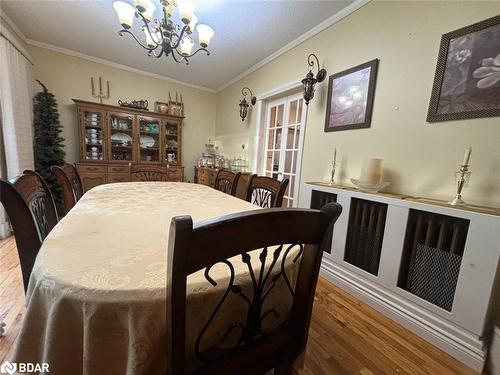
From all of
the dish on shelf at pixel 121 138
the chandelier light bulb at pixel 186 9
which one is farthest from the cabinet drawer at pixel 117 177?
the chandelier light bulb at pixel 186 9

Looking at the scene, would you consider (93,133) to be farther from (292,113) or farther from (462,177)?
(462,177)

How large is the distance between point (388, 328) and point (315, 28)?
286 centimetres

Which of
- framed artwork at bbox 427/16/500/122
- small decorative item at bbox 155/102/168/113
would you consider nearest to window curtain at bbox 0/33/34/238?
small decorative item at bbox 155/102/168/113

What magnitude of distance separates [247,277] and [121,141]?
3.89 meters

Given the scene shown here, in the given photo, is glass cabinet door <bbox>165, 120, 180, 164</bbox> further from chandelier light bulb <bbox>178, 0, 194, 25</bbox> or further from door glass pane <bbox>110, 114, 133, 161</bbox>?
chandelier light bulb <bbox>178, 0, 194, 25</bbox>

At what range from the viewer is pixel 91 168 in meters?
3.26

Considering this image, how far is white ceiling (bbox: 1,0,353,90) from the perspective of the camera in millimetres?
2008

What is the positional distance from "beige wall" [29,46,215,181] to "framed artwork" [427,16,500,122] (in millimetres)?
3914

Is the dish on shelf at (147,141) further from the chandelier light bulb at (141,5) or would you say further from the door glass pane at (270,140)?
the chandelier light bulb at (141,5)

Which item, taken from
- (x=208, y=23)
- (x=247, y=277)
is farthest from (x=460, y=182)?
(x=208, y=23)

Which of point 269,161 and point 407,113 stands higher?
point 407,113

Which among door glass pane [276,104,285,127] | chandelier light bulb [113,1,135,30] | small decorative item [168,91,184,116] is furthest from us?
small decorative item [168,91,184,116]

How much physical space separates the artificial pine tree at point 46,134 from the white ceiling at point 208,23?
812 millimetres

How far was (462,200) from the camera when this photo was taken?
50.1 inches
